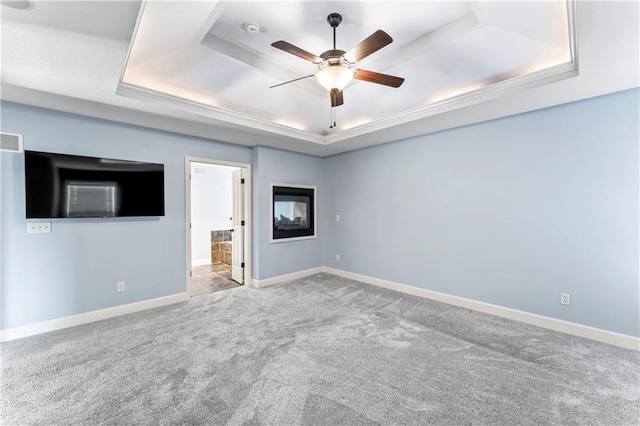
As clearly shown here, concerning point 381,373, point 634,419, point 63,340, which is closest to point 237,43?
point 381,373

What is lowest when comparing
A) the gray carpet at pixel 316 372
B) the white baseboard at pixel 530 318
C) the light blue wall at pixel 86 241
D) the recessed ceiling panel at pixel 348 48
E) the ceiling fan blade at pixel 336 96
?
the gray carpet at pixel 316 372

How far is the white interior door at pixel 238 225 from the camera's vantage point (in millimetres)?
5070

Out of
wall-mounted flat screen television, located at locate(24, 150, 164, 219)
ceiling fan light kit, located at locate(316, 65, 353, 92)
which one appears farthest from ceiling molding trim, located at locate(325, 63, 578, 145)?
wall-mounted flat screen television, located at locate(24, 150, 164, 219)

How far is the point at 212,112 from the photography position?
340 centimetres

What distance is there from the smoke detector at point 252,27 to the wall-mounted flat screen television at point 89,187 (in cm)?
230

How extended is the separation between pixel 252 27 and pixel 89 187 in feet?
8.84

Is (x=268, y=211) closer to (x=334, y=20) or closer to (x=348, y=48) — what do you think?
(x=348, y=48)

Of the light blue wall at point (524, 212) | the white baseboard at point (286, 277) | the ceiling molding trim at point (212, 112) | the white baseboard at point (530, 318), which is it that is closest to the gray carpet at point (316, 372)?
the white baseboard at point (530, 318)

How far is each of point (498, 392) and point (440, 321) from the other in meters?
1.31

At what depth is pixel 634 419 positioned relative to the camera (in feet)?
5.97

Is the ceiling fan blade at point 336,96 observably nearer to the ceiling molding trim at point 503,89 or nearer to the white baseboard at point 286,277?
the ceiling molding trim at point 503,89

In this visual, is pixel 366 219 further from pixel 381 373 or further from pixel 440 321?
pixel 381 373

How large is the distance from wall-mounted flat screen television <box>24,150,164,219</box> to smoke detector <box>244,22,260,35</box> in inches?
90.7

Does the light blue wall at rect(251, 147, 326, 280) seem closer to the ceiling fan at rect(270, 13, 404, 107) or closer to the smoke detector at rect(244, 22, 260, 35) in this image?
the smoke detector at rect(244, 22, 260, 35)
